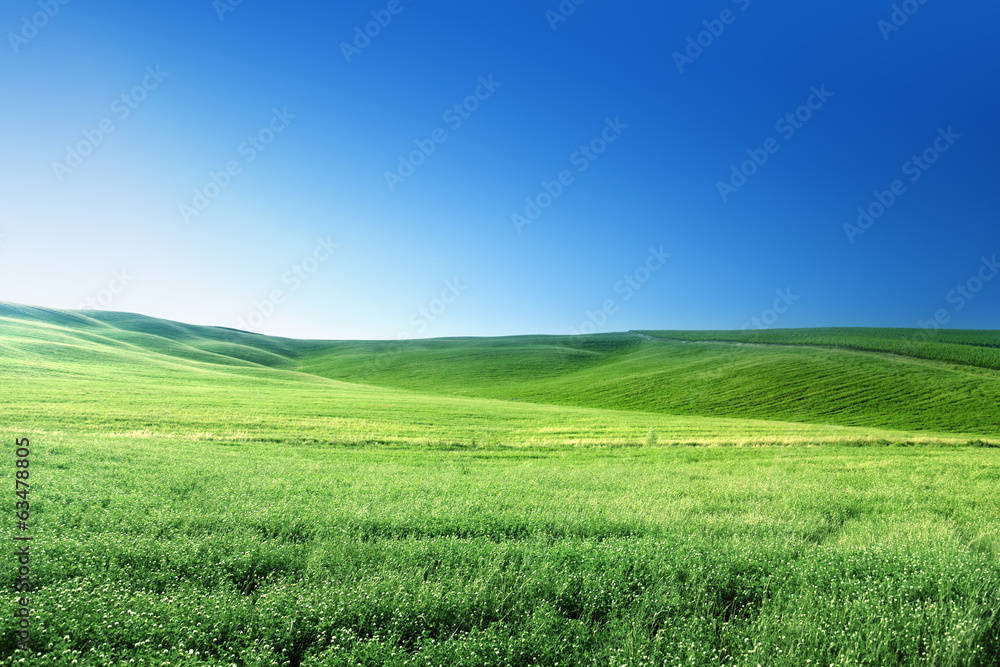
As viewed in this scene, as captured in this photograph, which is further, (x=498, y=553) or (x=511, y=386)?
(x=511, y=386)

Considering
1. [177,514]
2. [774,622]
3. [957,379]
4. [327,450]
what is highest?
[957,379]

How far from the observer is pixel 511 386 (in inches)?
3268

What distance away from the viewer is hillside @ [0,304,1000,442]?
34031 mm

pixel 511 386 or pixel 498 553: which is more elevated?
pixel 498 553

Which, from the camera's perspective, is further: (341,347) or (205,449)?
(341,347)

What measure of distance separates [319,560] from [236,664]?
7.04ft

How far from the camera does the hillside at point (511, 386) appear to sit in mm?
34031

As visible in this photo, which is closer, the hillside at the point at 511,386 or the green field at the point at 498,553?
the green field at the point at 498,553

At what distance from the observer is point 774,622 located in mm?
5852

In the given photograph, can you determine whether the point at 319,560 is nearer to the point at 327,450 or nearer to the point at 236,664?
the point at 236,664

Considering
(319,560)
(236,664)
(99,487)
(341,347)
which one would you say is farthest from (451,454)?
(341,347)

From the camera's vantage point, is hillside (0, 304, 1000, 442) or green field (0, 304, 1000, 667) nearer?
green field (0, 304, 1000, 667)

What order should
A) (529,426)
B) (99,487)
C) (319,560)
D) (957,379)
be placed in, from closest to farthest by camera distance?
(319,560) < (99,487) < (529,426) < (957,379)

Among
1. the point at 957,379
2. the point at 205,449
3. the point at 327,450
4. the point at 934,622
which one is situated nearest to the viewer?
the point at 934,622
